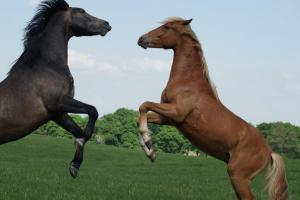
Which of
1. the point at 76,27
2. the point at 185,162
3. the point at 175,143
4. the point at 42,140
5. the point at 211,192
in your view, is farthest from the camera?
the point at 175,143

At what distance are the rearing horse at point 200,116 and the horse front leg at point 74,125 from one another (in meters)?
0.70

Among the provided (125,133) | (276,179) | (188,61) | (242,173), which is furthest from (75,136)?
(125,133)

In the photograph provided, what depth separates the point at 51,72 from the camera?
25.2 ft

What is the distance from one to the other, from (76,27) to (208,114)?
91.6 inches

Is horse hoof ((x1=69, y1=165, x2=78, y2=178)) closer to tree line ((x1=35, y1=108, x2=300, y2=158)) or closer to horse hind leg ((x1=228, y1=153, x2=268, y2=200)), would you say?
horse hind leg ((x1=228, y1=153, x2=268, y2=200))

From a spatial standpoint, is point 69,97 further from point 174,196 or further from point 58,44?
point 174,196

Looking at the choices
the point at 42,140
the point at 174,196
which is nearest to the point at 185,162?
the point at 42,140

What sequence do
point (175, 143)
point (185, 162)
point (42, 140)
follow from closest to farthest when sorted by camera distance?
point (185, 162), point (42, 140), point (175, 143)

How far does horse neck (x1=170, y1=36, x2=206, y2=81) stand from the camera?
320 inches

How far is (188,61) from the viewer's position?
817 centimetres

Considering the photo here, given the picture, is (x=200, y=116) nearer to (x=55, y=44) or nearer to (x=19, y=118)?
(x=55, y=44)

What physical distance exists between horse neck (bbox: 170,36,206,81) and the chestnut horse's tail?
1.69 metres

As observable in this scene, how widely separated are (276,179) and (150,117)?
222 cm

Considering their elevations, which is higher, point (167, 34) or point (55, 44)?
point (167, 34)
